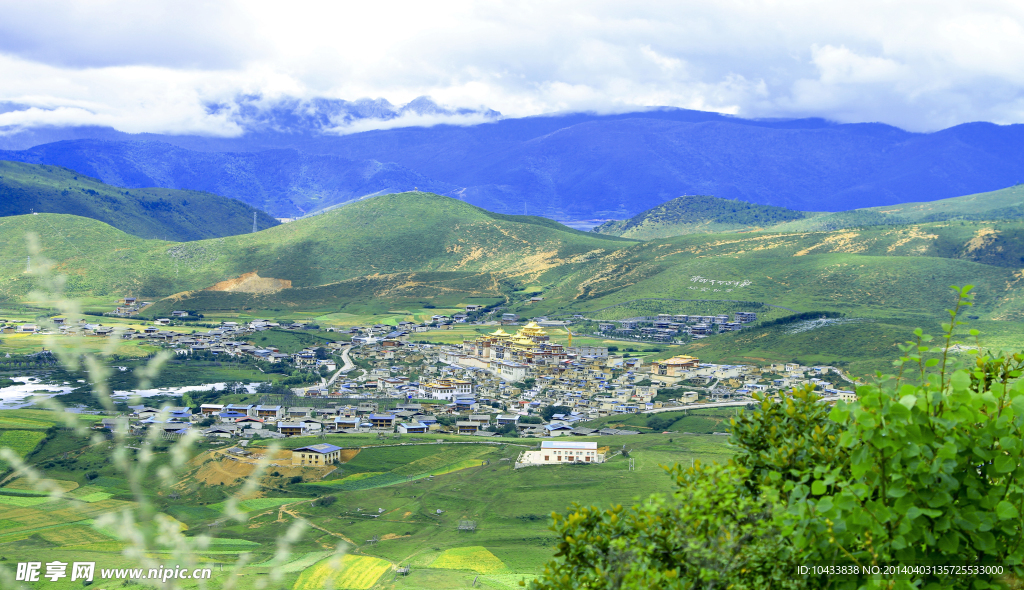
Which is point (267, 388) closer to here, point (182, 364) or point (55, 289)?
point (182, 364)

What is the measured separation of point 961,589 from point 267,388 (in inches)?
2380

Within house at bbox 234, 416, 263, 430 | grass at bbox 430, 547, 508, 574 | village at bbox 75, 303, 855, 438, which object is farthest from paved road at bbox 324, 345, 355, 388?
grass at bbox 430, 547, 508, 574

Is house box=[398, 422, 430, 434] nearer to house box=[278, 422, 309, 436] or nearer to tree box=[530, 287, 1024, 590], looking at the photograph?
house box=[278, 422, 309, 436]

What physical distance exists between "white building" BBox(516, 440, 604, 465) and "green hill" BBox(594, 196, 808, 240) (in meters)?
141

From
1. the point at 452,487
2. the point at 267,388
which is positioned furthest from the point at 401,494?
the point at 267,388

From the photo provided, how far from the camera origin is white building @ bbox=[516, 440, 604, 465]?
4141cm

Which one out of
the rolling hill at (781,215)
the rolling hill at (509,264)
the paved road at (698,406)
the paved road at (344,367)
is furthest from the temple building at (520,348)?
the rolling hill at (781,215)

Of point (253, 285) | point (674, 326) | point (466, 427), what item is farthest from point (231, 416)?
point (253, 285)

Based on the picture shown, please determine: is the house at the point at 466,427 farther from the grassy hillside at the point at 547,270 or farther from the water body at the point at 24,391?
the grassy hillside at the point at 547,270

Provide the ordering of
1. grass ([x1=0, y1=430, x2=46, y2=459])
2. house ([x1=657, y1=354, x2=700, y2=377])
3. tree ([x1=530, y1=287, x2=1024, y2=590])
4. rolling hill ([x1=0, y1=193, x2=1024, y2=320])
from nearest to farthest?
tree ([x1=530, y1=287, x2=1024, y2=590]) < grass ([x1=0, y1=430, x2=46, y2=459]) < house ([x1=657, y1=354, x2=700, y2=377]) < rolling hill ([x1=0, y1=193, x2=1024, y2=320])

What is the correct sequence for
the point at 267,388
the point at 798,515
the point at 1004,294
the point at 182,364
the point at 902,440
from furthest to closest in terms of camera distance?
the point at 1004,294 < the point at 182,364 < the point at 267,388 < the point at 798,515 < the point at 902,440

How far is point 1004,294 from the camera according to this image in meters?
83.2

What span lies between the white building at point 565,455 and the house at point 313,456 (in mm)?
9815

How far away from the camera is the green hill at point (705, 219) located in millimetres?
181125
